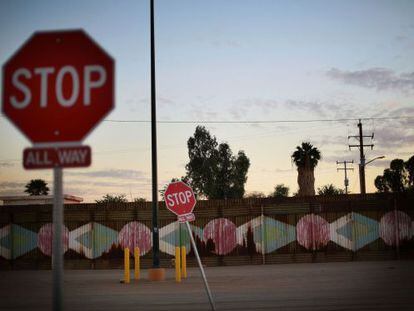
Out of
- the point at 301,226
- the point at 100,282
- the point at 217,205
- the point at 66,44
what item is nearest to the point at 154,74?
the point at 100,282

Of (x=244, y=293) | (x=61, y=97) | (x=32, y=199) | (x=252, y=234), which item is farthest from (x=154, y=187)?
(x=32, y=199)

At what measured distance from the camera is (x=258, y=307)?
37.4 ft

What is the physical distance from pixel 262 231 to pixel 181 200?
16.7 m

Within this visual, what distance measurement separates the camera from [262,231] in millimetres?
27625

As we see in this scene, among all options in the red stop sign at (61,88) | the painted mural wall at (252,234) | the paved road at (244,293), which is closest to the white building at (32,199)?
the painted mural wall at (252,234)

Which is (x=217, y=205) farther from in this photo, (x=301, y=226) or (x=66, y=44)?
(x=66, y=44)

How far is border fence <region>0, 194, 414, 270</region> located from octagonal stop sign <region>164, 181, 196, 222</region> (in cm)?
1661

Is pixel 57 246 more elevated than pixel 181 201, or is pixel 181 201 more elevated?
pixel 181 201

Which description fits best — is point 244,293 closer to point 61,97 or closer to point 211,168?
point 61,97

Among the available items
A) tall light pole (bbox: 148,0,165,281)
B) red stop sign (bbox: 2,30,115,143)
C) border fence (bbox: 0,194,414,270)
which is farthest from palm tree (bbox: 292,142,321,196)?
red stop sign (bbox: 2,30,115,143)

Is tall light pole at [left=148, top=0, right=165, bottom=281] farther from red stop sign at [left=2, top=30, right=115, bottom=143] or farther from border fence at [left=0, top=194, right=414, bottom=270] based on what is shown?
red stop sign at [left=2, top=30, right=115, bottom=143]

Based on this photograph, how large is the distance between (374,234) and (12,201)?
3647 centimetres

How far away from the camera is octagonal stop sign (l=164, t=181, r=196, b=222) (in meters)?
11.3

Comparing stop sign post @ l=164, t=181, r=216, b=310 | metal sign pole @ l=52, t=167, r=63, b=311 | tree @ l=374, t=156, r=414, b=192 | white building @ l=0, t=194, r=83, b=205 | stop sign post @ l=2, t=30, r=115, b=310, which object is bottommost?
metal sign pole @ l=52, t=167, r=63, b=311
